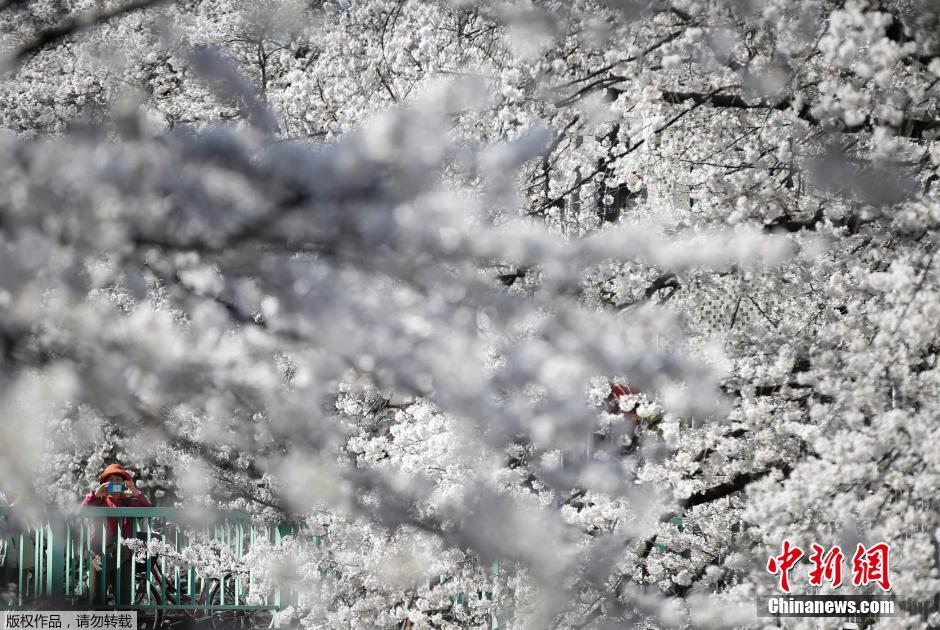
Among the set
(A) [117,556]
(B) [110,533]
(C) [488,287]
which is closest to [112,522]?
(B) [110,533]

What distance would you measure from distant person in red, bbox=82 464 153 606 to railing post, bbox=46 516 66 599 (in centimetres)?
21

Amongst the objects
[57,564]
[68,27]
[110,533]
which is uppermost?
[68,27]

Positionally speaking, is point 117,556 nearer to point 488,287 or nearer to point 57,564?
point 57,564

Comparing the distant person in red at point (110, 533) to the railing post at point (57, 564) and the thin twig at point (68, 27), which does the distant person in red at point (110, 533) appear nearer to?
the railing post at point (57, 564)

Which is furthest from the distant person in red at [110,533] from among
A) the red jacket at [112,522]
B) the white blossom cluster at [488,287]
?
the white blossom cluster at [488,287]

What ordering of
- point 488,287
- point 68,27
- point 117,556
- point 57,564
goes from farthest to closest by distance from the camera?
point 57,564, point 117,556, point 68,27, point 488,287

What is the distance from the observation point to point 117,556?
675 cm

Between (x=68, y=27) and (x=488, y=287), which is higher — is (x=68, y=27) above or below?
above

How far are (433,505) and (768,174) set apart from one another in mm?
2264

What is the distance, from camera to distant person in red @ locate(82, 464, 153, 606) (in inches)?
268

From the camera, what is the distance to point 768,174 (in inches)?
173

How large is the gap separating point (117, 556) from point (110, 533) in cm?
20

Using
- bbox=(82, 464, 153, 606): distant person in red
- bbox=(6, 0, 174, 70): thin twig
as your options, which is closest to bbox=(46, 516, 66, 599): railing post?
bbox=(82, 464, 153, 606): distant person in red

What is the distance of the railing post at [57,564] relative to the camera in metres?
6.68
